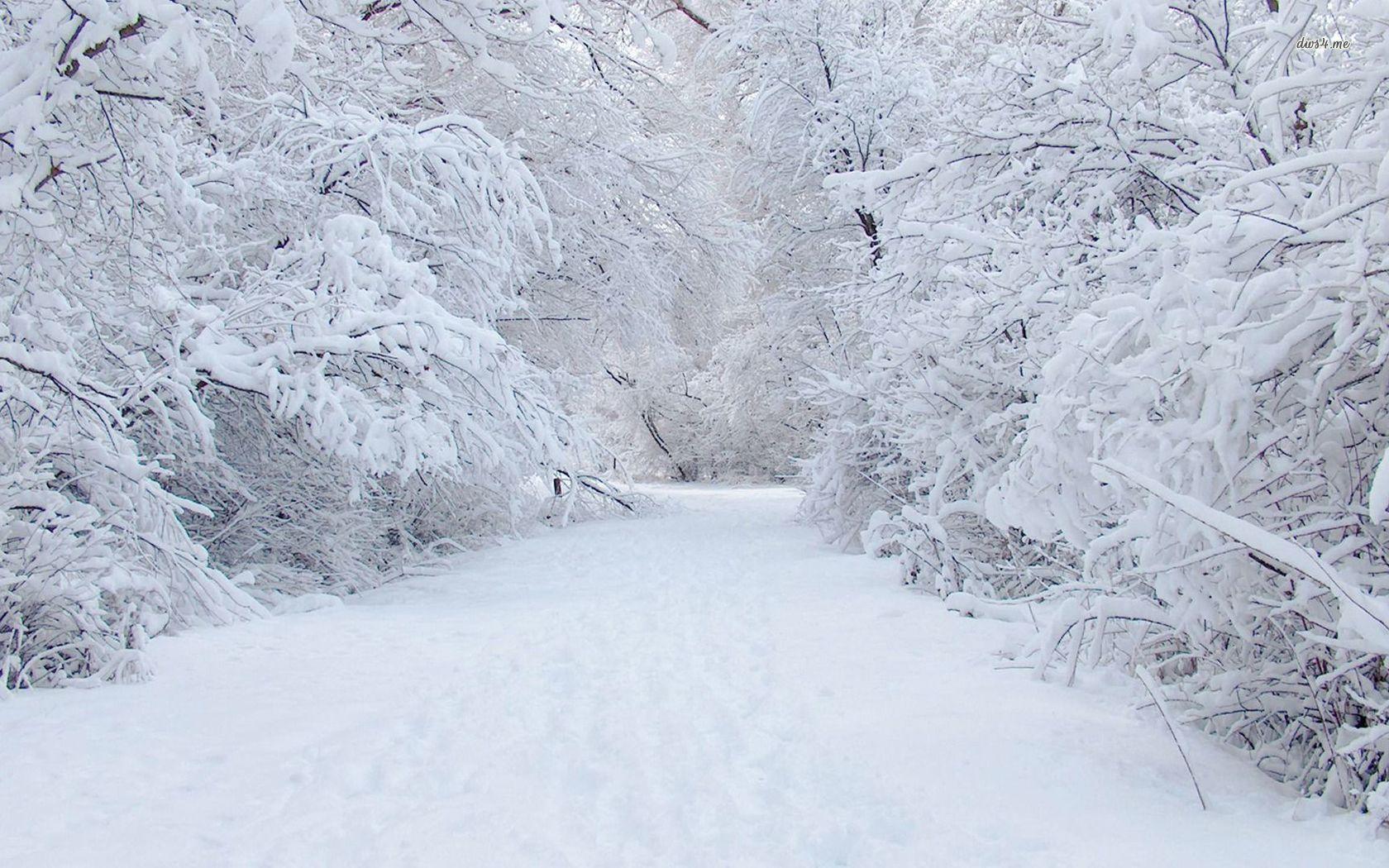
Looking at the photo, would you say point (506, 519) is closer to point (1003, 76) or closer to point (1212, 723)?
point (1003, 76)

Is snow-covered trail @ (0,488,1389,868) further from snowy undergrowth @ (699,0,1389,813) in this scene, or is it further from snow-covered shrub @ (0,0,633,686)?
snow-covered shrub @ (0,0,633,686)

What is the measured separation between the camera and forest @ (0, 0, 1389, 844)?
2.80m

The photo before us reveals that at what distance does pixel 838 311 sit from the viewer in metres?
8.92

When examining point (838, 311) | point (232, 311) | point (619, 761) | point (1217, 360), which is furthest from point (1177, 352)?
point (838, 311)

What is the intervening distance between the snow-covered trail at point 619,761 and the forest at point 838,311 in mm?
300

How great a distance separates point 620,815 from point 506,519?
921 cm

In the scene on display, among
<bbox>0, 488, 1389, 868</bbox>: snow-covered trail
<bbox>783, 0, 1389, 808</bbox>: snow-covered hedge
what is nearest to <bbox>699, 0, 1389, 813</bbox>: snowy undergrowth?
<bbox>783, 0, 1389, 808</bbox>: snow-covered hedge

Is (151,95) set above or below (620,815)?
above

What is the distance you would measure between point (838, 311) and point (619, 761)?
6.12 meters

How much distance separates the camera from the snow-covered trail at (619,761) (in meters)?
2.67

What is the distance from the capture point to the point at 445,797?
317 cm

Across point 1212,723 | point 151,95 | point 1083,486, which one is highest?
point 151,95

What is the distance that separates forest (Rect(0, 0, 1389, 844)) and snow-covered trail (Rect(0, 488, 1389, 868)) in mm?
300

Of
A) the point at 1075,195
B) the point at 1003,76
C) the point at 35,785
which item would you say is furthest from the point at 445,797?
the point at 1003,76
